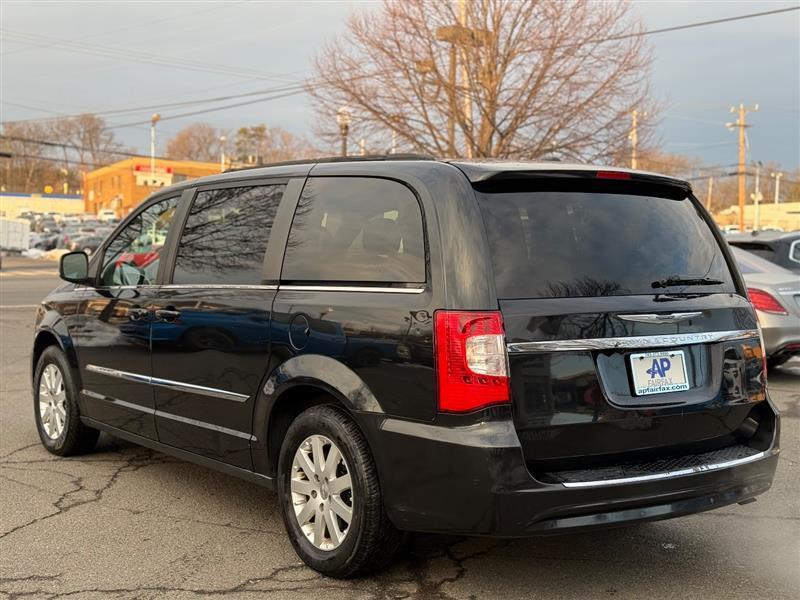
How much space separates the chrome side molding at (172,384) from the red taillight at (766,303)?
253 inches

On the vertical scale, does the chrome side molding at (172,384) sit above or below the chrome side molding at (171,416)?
above

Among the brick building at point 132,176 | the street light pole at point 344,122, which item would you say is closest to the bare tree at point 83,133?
the brick building at point 132,176

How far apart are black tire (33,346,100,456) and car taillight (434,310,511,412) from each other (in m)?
3.41

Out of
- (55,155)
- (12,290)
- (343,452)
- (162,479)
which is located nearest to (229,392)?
(343,452)

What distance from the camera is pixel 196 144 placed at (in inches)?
4560

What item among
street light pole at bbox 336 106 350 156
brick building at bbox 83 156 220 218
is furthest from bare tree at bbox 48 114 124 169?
street light pole at bbox 336 106 350 156

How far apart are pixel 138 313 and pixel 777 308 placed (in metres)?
6.65

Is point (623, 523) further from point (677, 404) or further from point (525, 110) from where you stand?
point (525, 110)

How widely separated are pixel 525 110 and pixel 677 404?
18.6 m

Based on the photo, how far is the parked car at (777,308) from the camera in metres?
9.25

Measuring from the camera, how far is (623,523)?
360cm

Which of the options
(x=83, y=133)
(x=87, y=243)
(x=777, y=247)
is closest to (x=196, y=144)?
(x=83, y=133)

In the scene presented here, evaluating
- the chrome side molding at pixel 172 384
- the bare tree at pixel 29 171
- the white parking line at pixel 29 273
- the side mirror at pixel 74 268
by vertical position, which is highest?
the bare tree at pixel 29 171

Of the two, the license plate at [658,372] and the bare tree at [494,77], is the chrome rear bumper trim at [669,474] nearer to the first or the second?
the license plate at [658,372]
